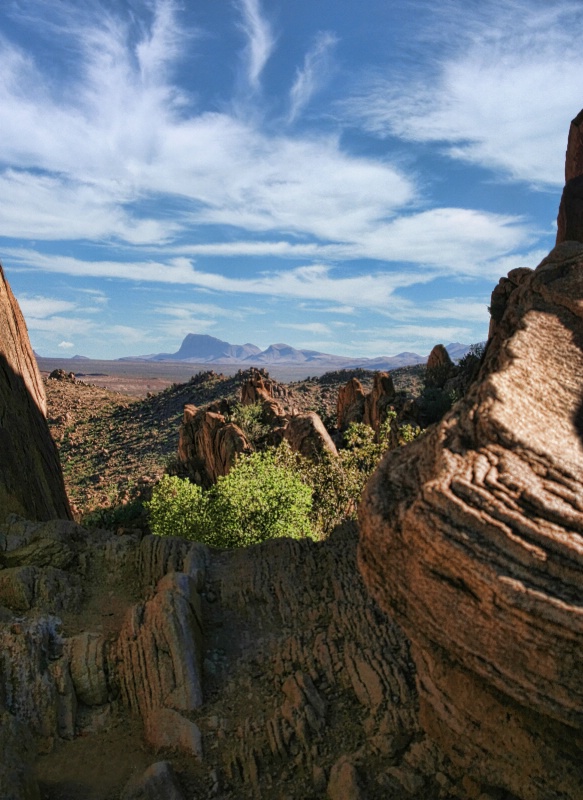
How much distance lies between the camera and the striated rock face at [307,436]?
37875 millimetres

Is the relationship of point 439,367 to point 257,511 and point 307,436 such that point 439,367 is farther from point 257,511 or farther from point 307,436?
point 257,511

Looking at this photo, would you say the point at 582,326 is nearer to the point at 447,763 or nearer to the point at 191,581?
the point at 447,763

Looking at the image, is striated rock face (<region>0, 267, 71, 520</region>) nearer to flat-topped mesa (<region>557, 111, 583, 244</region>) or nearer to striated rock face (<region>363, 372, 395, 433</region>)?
striated rock face (<region>363, 372, 395, 433</region>)

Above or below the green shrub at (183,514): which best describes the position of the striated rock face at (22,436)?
above

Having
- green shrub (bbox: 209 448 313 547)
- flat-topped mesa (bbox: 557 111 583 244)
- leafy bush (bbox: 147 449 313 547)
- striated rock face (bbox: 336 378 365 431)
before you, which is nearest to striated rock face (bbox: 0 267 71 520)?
leafy bush (bbox: 147 449 313 547)

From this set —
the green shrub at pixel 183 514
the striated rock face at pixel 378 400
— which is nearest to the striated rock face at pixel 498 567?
the green shrub at pixel 183 514

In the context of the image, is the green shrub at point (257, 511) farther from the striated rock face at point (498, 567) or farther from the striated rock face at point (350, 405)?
the striated rock face at point (350, 405)

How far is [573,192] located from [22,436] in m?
32.5

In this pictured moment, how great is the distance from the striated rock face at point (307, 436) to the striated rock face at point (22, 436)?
16671mm

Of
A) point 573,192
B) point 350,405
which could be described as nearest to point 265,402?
point 350,405

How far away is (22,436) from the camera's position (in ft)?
66.9

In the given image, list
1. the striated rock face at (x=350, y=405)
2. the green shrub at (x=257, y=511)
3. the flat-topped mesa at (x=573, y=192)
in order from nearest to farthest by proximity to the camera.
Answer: the green shrub at (x=257, y=511), the flat-topped mesa at (x=573, y=192), the striated rock face at (x=350, y=405)

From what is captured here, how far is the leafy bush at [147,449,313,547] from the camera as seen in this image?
20.7 metres

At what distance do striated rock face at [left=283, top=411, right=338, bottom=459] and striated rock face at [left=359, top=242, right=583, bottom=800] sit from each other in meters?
27.9
